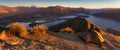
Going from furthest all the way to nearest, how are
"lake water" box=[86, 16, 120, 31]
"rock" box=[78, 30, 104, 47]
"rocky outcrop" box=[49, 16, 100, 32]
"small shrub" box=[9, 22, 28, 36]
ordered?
"lake water" box=[86, 16, 120, 31]
"rocky outcrop" box=[49, 16, 100, 32]
"rock" box=[78, 30, 104, 47]
"small shrub" box=[9, 22, 28, 36]

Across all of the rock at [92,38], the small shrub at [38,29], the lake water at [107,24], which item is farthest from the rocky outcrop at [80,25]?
the lake water at [107,24]

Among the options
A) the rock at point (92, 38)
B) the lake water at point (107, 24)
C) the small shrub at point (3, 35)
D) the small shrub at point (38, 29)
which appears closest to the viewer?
the small shrub at point (3, 35)

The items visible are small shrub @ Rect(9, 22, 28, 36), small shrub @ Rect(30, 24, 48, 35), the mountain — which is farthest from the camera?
small shrub @ Rect(30, 24, 48, 35)

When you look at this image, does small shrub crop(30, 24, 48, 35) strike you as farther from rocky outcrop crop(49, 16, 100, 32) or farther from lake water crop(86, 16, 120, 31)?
lake water crop(86, 16, 120, 31)

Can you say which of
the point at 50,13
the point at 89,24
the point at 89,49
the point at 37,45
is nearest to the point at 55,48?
the point at 37,45

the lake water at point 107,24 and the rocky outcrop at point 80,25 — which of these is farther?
the lake water at point 107,24

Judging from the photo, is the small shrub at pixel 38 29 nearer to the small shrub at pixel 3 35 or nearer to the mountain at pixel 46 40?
the mountain at pixel 46 40

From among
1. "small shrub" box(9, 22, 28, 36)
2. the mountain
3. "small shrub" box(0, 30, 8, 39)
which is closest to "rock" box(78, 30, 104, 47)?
the mountain

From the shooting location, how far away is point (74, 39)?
2664 cm

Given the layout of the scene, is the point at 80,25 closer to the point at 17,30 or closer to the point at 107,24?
the point at 17,30

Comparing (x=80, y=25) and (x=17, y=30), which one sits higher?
(x=17, y=30)

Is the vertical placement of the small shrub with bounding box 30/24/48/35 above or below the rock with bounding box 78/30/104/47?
above

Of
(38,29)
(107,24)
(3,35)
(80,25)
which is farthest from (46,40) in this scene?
(107,24)

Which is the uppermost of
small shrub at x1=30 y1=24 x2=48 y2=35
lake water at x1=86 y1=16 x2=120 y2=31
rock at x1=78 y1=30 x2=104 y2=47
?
small shrub at x1=30 y1=24 x2=48 y2=35
